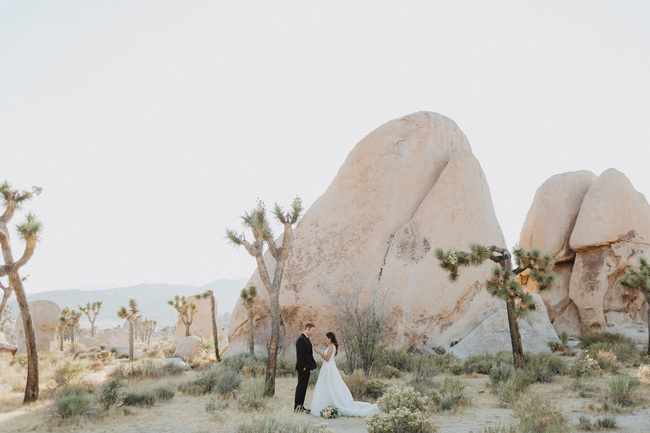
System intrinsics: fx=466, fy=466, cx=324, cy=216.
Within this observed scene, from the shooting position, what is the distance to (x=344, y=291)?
1869 cm

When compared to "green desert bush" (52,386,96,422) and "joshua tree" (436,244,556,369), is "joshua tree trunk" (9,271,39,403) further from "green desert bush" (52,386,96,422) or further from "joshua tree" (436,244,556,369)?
"joshua tree" (436,244,556,369)

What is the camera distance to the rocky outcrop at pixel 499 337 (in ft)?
56.1

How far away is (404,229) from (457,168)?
3957 mm

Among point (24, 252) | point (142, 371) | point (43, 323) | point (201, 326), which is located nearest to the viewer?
point (24, 252)

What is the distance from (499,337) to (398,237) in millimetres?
5422

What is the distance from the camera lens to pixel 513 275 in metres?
12.4

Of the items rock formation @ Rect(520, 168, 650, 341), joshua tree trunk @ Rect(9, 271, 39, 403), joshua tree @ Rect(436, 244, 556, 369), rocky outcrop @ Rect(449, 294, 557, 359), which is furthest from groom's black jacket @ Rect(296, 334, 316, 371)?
rock formation @ Rect(520, 168, 650, 341)

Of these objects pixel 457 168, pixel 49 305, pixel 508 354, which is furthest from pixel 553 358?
pixel 49 305

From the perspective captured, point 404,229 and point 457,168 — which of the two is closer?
point 404,229

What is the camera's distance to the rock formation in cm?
2352

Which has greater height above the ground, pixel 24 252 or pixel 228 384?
pixel 24 252

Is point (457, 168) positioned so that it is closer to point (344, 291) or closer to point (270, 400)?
point (344, 291)

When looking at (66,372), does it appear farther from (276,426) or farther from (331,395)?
(276,426)

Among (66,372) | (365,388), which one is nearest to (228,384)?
(365,388)
